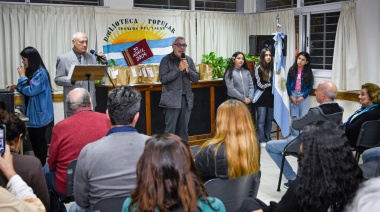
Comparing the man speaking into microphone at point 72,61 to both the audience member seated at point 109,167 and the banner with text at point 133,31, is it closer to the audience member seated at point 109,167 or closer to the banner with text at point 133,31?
the banner with text at point 133,31

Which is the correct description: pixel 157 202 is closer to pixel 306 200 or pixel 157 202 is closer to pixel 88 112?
pixel 306 200

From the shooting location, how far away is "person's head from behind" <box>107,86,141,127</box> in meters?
2.45

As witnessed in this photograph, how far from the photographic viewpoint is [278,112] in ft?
19.7

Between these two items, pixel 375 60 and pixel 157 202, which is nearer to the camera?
pixel 157 202

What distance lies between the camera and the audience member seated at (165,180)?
158 cm

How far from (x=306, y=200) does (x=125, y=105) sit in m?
1.18

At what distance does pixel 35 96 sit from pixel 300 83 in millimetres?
3703

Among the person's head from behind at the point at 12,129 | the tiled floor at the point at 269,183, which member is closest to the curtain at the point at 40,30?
the tiled floor at the point at 269,183

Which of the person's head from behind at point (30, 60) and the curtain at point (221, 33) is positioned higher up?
the curtain at point (221, 33)

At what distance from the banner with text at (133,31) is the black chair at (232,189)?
4.45m

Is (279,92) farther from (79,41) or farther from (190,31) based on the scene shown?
(79,41)

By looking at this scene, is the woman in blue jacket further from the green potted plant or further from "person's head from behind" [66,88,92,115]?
"person's head from behind" [66,88,92,115]

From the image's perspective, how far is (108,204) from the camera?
2119 millimetres

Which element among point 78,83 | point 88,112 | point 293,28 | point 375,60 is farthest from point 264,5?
point 88,112
